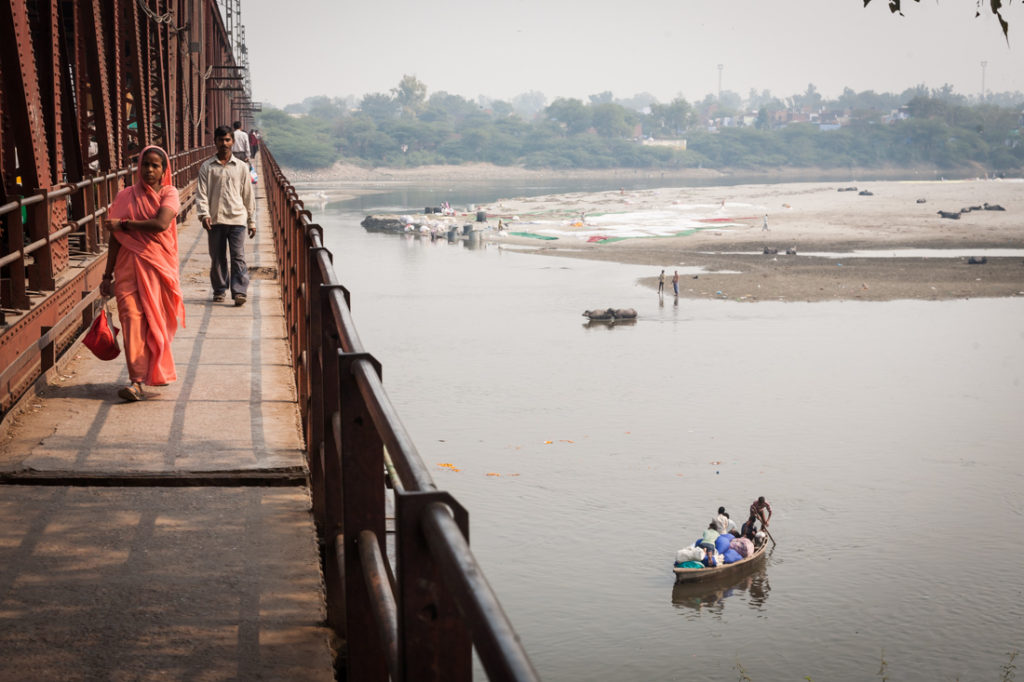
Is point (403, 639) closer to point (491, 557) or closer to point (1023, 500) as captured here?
point (491, 557)

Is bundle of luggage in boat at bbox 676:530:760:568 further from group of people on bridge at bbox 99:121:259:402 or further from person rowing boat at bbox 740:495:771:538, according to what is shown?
group of people on bridge at bbox 99:121:259:402

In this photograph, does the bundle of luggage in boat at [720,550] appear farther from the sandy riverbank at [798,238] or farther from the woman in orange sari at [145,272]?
the sandy riverbank at [798,238]

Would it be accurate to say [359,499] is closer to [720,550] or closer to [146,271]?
[146,271]

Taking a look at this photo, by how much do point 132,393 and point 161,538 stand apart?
2.55 metres

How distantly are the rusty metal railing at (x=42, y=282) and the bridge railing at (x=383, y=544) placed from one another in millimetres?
2756

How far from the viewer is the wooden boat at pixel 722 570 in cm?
1772

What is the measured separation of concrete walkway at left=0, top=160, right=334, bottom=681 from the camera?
358 centimetres

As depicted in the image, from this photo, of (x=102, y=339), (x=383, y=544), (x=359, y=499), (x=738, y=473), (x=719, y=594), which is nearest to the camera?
(x=383, y=544)

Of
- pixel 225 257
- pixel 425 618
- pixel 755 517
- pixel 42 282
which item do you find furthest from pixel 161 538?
pixel 755 517

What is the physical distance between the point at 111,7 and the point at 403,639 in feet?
41.9

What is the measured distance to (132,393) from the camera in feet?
23.0

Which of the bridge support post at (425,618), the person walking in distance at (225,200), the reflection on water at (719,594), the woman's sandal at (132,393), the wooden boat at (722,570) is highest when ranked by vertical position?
the person walking in distance at (225,200)

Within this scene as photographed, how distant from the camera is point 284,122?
182 m

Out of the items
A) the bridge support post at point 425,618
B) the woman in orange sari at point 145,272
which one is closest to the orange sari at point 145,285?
the woman in orange sari at point 145,272
